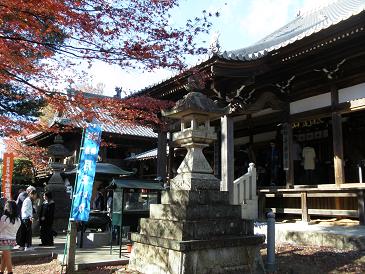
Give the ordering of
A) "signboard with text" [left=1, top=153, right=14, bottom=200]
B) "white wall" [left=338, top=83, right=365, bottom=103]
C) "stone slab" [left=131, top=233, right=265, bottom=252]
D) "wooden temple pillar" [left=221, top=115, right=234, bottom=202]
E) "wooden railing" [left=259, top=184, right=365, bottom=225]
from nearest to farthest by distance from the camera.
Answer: "stone slab" [left=131, top=233, right=265, bottom=252]
"wooden railing" [left=259, top=184, right=365, bottom=225]
"white wall" [left=338, top=83, right=365, bottom=103]
"wooden temple pillar" [left=221, top=115, right=234, bottom=202]
"signboard with text" [left=1, top=153, right=14, bottom=200]

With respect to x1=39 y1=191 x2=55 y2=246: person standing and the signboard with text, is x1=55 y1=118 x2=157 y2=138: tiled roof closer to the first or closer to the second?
the signboard with text

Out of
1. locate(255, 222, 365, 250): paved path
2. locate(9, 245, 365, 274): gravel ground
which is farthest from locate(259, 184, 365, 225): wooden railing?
locate(9, 245, 365, 274): gravel ground

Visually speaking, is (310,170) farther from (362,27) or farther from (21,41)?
(21,41)

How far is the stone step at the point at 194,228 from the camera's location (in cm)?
583

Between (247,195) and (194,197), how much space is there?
5212 mm

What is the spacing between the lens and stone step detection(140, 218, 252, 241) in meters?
5.83

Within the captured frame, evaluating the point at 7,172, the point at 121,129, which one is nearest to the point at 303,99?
the point at 7,172

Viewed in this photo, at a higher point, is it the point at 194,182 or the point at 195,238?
the point at 194,182

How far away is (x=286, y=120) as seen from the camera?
36.4ft

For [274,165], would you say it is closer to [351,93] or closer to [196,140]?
[351,93]

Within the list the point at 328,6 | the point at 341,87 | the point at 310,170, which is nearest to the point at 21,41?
the point at 341,87

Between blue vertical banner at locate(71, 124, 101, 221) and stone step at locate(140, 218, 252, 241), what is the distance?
1.61 metres

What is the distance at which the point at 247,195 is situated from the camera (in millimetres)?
11039

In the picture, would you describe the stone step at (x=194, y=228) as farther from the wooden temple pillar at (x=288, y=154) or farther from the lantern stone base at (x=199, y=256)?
the wooden temple pillar at (x=288, y=154)
